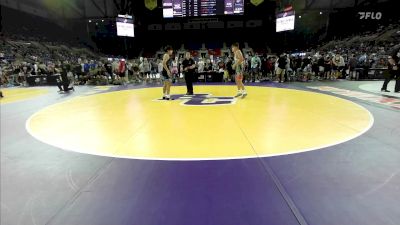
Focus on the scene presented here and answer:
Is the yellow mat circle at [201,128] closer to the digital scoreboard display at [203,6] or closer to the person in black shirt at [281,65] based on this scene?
the person in black shirt at [281,65]

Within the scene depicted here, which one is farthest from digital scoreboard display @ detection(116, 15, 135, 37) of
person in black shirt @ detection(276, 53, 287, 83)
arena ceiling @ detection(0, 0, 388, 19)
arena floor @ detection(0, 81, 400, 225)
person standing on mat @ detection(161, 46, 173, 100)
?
arena floor @ detection(0, 81, 400, 225)

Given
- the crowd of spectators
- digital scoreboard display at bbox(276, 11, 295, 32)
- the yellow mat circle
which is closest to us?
the yellow mat circle

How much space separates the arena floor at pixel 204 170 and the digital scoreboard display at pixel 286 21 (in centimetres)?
1477

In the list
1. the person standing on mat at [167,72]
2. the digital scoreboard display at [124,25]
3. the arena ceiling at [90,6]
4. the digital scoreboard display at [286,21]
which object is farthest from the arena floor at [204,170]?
A: the arena ceiling at [90,6]

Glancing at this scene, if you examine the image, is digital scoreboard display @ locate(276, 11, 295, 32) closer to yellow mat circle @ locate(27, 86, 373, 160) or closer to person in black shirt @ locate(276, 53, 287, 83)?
person in black shirt @ locate(276, 53, 287, 83)

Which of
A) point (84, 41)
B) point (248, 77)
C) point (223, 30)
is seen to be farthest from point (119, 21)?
point (223, 30)

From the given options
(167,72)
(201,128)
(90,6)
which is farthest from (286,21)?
(90,6)

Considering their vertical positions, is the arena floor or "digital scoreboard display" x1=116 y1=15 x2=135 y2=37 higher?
"digital scoreboard display" x1=116 y1=15 x2=135 y2=37

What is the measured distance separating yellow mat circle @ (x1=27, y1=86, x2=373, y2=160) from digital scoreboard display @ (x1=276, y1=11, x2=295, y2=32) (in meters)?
13.2

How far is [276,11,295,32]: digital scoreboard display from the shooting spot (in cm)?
1878

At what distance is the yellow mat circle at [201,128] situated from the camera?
3.68 metres

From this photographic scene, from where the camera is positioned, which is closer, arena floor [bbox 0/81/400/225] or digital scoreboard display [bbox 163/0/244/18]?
arena floor [bbox 0/81/400/225]
